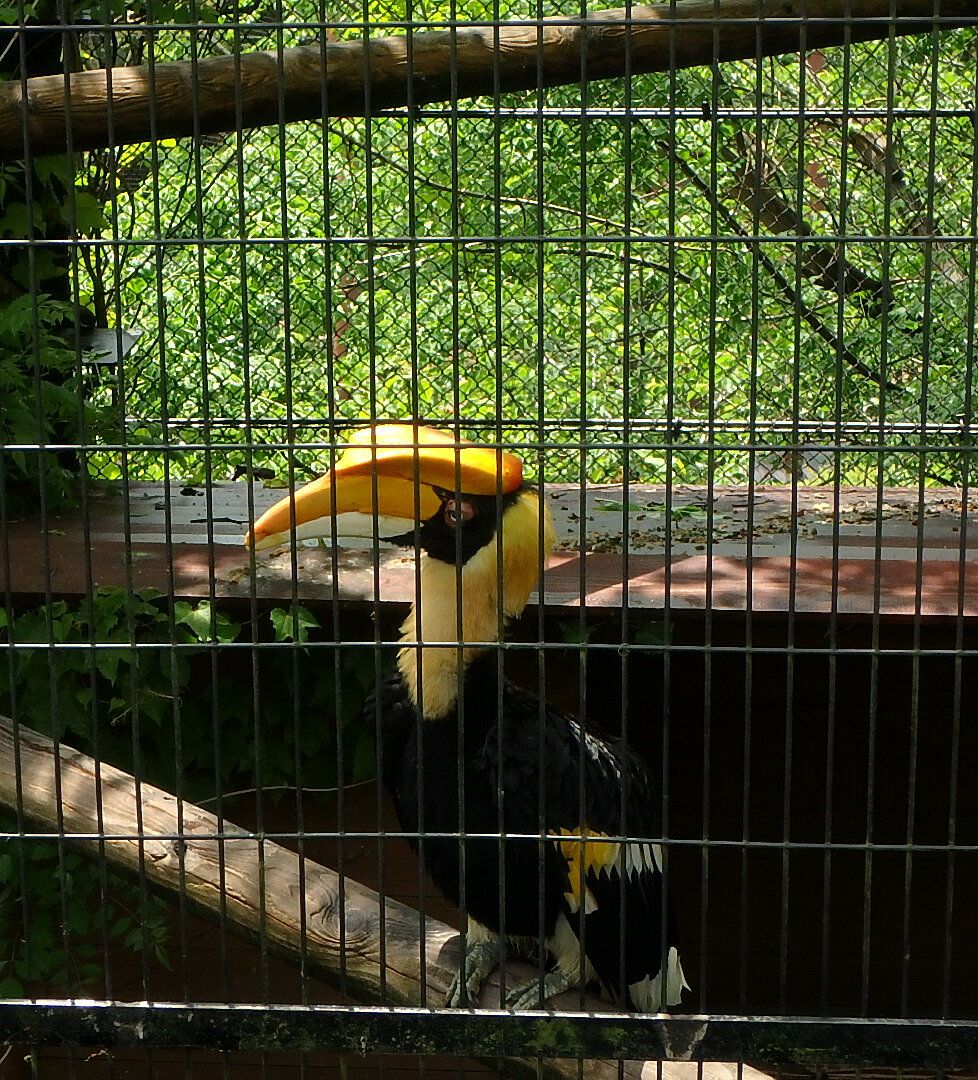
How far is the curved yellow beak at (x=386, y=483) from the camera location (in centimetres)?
276

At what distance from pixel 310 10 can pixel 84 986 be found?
4.17 meters

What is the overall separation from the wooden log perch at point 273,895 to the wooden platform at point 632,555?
0.65 meters

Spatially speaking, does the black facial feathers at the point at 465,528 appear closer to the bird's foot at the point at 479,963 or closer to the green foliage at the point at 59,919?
the bird's foot at the point at 479,963

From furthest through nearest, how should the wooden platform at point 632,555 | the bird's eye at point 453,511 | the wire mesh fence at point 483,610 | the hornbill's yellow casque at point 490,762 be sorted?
the wooden platform at point 632,555
the bird's eye at point 453,511
the hornbill's yellow casque at point 490,762
the wire mesh fence at point 483,610

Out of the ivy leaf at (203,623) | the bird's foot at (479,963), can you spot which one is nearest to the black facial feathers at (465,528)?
the ivy leaf at (203,623)

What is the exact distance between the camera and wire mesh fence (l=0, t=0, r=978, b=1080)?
92.7 inches

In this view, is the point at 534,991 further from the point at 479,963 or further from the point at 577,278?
the point at 577,278

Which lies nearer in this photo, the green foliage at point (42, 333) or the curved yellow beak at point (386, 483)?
the curved yellow beak at point (386, 483)

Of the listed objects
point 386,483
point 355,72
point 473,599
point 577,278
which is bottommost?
point 473,599

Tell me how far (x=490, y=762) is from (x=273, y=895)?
515 millimetres

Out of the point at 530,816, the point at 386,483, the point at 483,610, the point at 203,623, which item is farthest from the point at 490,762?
the point at 203,623

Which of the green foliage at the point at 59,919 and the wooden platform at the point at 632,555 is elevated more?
the wooden platform at the point at 632,555

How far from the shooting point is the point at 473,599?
3.24 metres

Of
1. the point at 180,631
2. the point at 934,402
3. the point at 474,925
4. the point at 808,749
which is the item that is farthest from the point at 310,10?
the point at 474,925
